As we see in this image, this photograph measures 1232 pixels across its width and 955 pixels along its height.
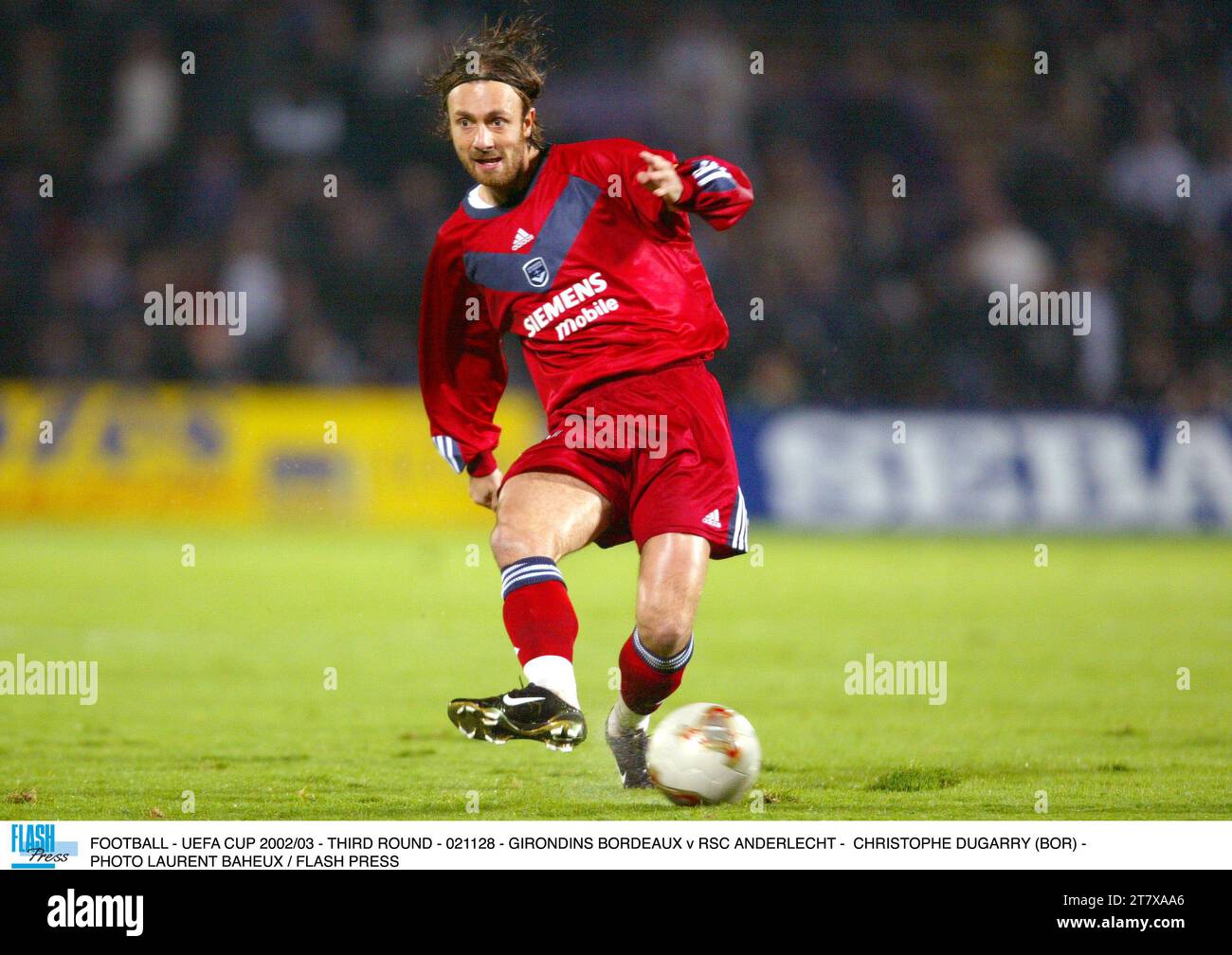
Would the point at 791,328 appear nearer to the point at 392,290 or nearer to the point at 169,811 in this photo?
the point at 392,290

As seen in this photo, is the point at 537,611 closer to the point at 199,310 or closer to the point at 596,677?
the point at 596,677

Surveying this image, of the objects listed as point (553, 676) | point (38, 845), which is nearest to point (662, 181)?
point (553, 676)

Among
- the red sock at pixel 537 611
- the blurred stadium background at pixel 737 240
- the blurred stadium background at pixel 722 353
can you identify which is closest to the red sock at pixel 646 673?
the red sock at pixel 537 611

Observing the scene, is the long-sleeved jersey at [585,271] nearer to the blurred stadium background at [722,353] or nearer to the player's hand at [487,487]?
the player's hand at [487,487]

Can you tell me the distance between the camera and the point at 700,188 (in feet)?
15.6

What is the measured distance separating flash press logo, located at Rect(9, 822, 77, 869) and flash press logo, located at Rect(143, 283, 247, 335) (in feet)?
39.5

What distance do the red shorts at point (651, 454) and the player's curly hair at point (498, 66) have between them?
0.93 m

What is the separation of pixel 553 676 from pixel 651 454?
81 cm

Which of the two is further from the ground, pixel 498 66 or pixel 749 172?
pixel 749 172

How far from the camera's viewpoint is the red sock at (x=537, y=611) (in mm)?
4672

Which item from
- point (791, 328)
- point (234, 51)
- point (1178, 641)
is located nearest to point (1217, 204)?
point (791, 328)

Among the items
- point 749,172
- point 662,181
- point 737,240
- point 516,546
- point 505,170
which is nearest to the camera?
point 662,181

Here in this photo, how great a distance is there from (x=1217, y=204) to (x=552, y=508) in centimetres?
1260

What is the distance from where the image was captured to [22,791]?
508cm
